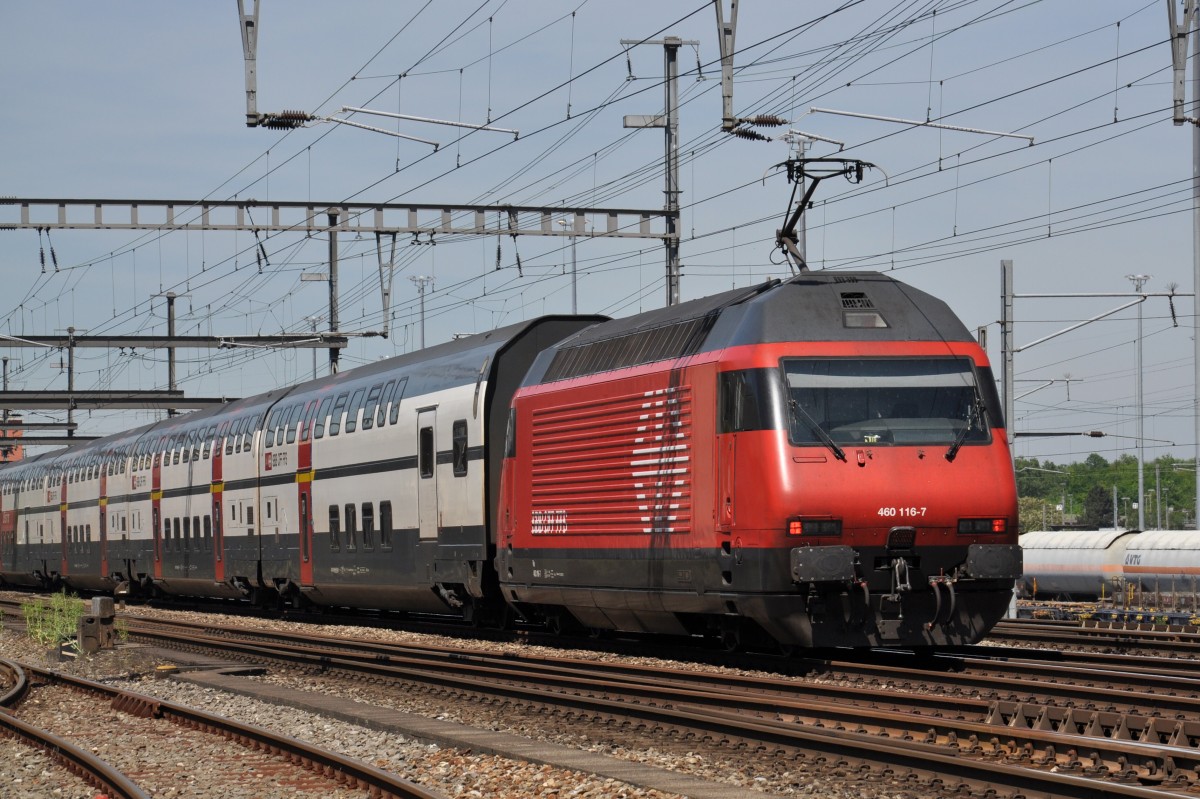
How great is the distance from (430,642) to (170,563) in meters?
17.3

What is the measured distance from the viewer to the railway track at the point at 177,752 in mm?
11055

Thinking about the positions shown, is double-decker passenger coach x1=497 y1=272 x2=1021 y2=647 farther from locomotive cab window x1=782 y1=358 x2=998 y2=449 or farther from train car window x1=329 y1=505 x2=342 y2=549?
train car window x1=329 y1=505 x2=342 y2=549

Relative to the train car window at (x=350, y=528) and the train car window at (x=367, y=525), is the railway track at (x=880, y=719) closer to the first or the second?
the train car window at (x=367, y=525)

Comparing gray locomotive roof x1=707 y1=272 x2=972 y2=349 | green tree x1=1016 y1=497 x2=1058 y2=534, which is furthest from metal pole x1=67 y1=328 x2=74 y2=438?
green tree x1=1016 y1=497 x2=1058 y2=534

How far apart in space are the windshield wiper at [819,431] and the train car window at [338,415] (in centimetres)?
1404

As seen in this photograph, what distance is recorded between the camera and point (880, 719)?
1176 centimetres

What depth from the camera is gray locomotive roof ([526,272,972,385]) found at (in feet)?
52.7

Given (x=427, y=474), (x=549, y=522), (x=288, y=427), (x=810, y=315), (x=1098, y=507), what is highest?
(x=810, y=315)

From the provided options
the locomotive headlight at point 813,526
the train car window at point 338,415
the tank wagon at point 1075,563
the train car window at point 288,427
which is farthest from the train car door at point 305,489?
the tank wagon at point 1075,563

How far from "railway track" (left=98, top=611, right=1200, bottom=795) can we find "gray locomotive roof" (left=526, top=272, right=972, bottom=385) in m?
3.52

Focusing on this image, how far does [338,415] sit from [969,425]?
14974mm

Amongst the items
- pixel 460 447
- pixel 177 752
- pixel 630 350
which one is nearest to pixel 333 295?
pixel 460 447

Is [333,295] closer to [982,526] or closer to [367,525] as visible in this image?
[367,525]

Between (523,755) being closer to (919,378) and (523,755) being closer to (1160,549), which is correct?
(919,378)
